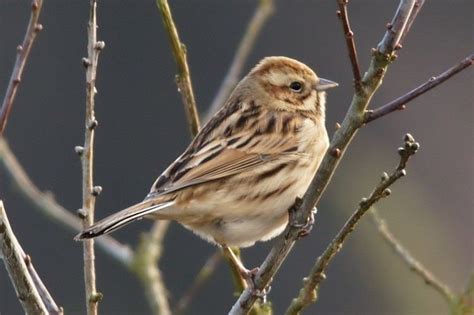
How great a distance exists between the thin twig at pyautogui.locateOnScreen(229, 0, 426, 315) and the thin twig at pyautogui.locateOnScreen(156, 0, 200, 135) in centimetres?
84

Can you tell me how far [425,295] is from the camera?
7527 millimetres

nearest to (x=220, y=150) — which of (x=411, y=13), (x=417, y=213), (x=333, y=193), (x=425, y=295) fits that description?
(x=411, y=13)

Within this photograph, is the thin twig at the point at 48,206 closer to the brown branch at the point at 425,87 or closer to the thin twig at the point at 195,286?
the thin twig at the point at 195,286

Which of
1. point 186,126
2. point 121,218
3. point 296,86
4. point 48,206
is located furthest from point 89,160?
point 186,126

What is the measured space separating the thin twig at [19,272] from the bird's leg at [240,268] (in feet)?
3.14

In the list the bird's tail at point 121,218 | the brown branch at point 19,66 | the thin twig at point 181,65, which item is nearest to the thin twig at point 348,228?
the bird's tail at point 121,218

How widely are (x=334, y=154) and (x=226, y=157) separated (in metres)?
1.29

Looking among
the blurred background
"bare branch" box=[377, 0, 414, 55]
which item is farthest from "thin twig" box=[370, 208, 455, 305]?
the blurred background

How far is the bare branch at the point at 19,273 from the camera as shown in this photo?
3.79 m

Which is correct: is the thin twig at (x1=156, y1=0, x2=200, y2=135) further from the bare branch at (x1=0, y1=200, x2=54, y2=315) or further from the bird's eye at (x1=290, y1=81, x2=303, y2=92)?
the bare branch at (x1=0, y1=200, x2=54, y2=315)

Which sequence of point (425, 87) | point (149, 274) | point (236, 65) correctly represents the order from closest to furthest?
point (425, 87), point (149, 274), point (236, 65)

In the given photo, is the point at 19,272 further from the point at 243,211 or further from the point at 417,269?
the point at 417,269

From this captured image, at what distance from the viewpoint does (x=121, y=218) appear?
4.34 m

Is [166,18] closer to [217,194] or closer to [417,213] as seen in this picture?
[217,194]
